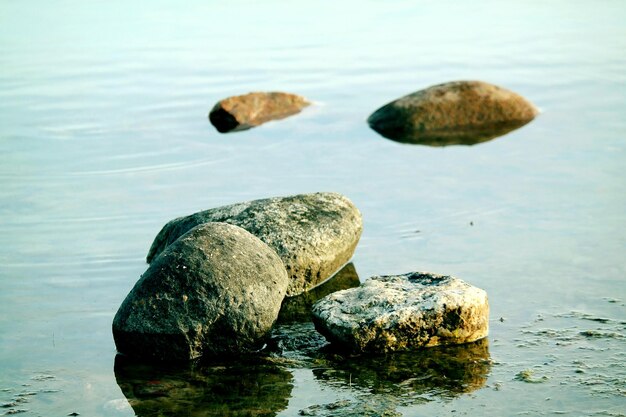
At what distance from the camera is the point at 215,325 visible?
26.1 feet

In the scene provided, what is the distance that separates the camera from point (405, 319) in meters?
7.92

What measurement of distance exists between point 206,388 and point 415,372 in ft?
4.82

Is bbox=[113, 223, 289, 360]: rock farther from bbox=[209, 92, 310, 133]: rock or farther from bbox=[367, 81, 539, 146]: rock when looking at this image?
bbox=[209, 92, 310, 133]: rock

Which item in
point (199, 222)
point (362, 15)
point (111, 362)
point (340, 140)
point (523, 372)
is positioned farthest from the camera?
point (362, 15)

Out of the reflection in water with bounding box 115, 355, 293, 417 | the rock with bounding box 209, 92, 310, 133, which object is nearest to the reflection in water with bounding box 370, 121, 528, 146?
the rock with bounding box 209, 92, 310, 133

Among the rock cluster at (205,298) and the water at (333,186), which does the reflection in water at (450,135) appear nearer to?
the water at (333,186)

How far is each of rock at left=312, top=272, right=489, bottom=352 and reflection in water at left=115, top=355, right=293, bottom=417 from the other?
0.57 meters

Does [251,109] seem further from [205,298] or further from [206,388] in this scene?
[206,388]

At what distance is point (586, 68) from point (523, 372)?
12149mm

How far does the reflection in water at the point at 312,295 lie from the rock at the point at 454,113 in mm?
5264

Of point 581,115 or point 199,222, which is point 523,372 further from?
point 581,115

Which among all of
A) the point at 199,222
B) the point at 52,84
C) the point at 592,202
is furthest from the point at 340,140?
the point at 52,84

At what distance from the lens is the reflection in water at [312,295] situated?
8922 mm

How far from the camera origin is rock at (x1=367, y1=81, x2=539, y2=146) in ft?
49.3
